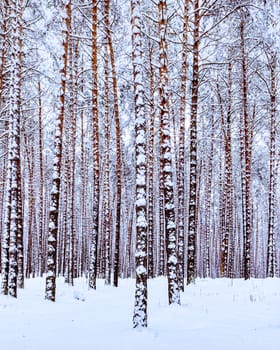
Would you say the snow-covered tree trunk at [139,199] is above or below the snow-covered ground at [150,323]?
above

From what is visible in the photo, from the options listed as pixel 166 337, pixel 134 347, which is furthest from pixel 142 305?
pixel 134 347

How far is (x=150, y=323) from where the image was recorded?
734cm

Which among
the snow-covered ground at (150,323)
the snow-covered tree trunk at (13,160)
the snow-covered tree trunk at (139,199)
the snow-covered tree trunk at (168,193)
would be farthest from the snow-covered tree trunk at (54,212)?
the snow-covered tree trunk at (139,199)

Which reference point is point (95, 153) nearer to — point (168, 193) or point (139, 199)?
point (168, 193)

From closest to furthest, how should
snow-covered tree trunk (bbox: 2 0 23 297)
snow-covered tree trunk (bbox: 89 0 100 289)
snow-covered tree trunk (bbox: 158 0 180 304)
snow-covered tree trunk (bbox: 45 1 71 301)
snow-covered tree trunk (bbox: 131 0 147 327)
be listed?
1. snow-covered tree trunk (bbox: 131 0 147 327)
2. snow-covered tree trunk (bbox: 158 0 180 304)
3. snow-covered tree trunk (bbox: 45 1 71 301)
4. snow-covered tree trunk (bbox: 2 0 23 297)
5. snow-covered tree trunk (bbox: 89 0 100 289)

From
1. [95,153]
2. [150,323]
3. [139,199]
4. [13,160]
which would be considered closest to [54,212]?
[13,160]

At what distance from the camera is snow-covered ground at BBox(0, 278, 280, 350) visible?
226 inches

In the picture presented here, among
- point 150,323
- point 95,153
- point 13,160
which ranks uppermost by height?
point 95,153

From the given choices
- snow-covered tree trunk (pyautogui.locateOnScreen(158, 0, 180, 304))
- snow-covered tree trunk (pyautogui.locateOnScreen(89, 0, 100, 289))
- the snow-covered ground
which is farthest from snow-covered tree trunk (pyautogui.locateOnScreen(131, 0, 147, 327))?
snow-covered tree trunk (pyautogui.locateOnScreen(89, 0, 100, 289))

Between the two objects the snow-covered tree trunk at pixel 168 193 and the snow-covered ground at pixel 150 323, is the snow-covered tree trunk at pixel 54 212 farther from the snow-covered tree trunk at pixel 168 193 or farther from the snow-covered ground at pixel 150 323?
the snow-covered tree trunk at pixel 168 193

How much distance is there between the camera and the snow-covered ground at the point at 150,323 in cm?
573

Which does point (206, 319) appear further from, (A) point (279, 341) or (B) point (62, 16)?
(B) point (62, 16)

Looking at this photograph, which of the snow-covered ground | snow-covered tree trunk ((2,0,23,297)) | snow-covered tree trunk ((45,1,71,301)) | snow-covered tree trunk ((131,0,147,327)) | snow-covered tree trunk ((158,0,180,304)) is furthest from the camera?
snow-covered tree trunk ((2,0,23,297))

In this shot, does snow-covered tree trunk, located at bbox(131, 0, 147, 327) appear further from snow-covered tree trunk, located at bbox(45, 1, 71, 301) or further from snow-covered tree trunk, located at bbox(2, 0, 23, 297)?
snow-covered tree trunk, located at bbox(2, 0, 23, 297)
